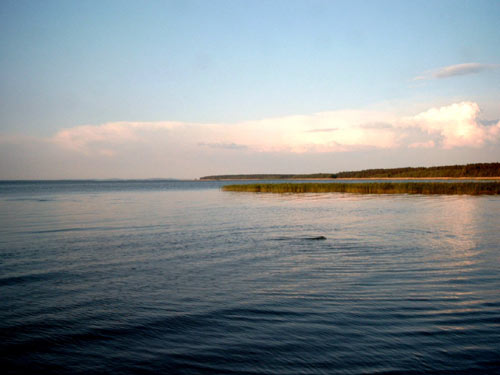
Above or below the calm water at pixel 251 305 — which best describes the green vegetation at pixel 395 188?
above

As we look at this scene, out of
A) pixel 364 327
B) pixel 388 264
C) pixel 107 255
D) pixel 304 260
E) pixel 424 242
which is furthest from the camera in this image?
pixel 424 242

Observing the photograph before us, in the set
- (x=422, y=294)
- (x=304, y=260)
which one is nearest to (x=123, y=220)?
(x=304, y=260)

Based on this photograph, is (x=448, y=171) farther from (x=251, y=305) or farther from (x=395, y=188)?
(x=251, y=305)

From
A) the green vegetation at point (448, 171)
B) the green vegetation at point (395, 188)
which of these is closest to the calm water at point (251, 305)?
the green vegetation at point (395, 188)

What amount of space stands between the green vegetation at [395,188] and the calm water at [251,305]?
3837 centimetres

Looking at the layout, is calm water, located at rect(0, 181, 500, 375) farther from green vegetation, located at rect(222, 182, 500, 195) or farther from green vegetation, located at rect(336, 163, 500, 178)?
green vegetation, located at rect(336, 163, 500, 178)

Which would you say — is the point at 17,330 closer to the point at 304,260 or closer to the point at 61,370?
the point at 61,370

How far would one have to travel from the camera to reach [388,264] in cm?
1334

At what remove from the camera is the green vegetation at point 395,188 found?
53.8m

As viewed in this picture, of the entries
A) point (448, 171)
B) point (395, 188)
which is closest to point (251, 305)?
point (395, 188)

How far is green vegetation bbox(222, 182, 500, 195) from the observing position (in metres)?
53.8

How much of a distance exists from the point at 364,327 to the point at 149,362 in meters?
4.00

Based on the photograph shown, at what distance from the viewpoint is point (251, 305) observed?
930cm

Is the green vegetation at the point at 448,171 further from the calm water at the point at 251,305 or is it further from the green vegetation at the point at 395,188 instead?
the calm water at the point at 251,305
